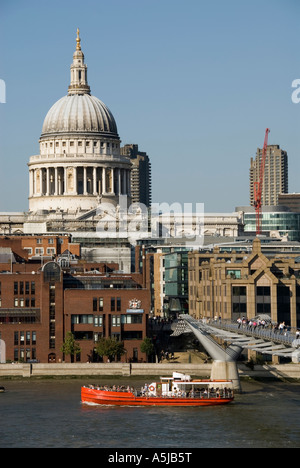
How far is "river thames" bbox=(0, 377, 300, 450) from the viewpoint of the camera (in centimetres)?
8138

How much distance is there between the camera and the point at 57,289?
12419 centimetres

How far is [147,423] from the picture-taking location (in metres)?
A: 89.6

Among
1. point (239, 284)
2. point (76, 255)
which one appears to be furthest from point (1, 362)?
point (76, 255)

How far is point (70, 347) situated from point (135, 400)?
21.7m

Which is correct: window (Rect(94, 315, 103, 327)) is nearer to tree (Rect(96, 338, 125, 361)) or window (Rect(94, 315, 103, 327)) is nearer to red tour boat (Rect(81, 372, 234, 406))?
tree (Rect(96, 338, 125, 361))

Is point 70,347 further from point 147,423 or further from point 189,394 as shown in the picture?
point 147,423

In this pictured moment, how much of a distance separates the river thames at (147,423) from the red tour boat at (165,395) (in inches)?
47.5

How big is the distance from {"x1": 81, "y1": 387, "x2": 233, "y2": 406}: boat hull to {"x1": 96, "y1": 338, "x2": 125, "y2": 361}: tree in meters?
20.2

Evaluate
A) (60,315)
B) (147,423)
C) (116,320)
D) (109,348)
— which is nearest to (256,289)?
(116,320)

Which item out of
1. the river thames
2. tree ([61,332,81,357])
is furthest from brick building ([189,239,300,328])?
the river thames

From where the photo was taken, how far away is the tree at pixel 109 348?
119938 mm

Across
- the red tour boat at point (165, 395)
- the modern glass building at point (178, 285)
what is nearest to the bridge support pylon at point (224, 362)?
the red tour boat at point (165, 395)
